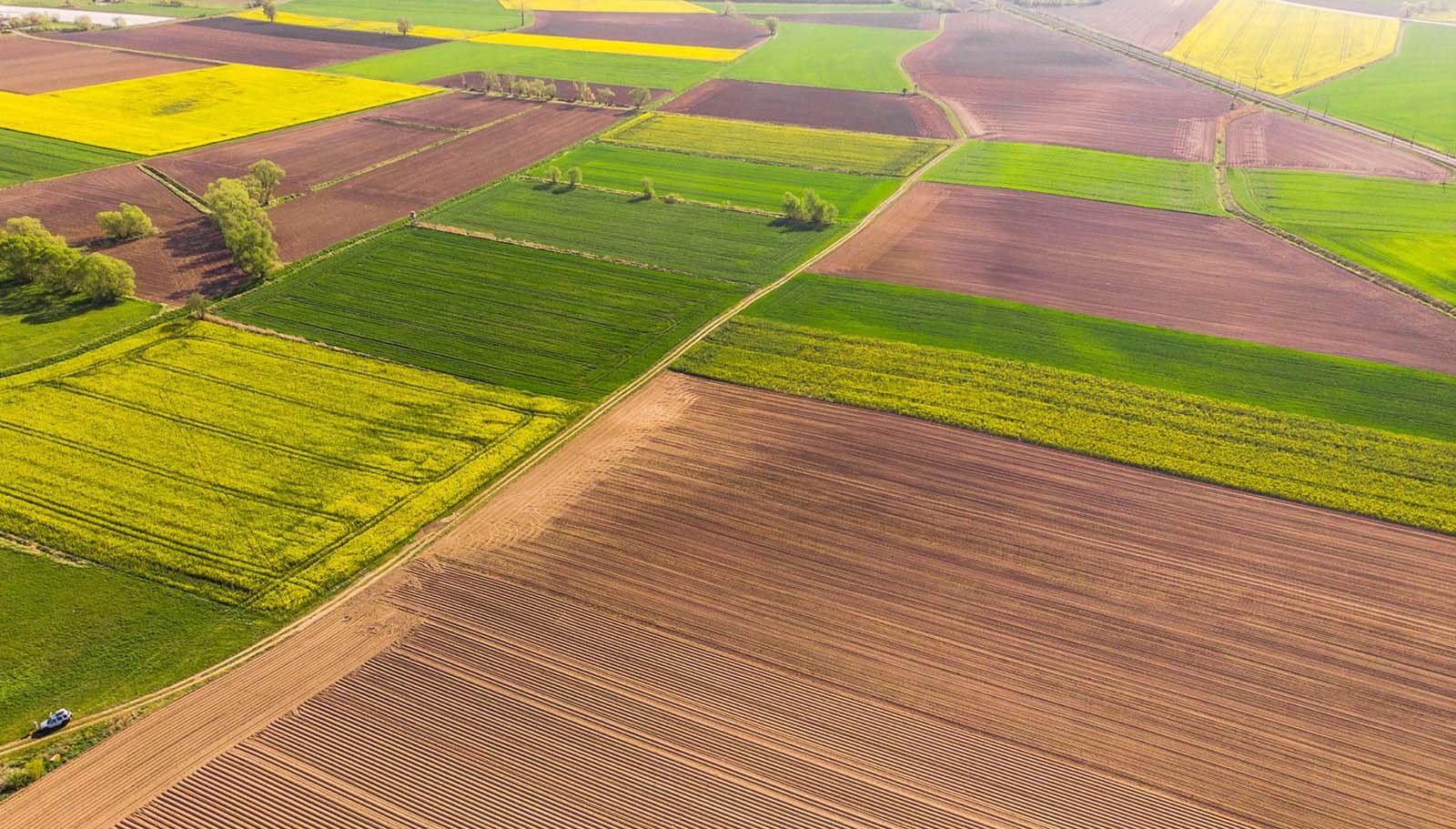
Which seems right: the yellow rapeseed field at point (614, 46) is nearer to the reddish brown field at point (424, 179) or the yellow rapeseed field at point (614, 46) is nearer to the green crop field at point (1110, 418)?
the reddish brown field at point (424, 179)

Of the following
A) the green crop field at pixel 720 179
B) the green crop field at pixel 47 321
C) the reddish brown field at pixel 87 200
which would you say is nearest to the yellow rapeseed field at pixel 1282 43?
the green crop field at pixel 720 179

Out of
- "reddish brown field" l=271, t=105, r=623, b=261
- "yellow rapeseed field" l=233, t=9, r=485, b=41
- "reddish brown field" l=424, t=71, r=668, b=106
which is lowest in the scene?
"reddish brown field" l=271, t=105, r=623, b=261

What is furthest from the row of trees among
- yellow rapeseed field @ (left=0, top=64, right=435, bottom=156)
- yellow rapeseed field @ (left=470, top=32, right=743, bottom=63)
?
yellow rapeseed field @ (left=470, top=32, right=743, bottom=63)

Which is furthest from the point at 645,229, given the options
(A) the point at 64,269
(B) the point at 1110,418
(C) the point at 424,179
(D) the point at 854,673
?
(D) the point at 854,673

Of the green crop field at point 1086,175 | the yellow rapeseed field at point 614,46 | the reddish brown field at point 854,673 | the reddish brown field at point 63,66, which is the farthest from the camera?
the yellow rapeseed field at point 614,46

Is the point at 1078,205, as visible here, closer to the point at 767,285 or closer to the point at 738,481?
the point at 767,285

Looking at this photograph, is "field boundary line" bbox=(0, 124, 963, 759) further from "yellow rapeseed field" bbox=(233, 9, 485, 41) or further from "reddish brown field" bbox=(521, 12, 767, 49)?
"yellow rapeseed field" bbox=(233, 9, 485, 41)

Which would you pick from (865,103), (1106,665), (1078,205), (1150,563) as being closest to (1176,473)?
(1150,563)
